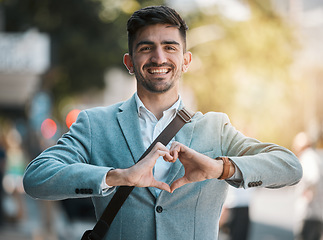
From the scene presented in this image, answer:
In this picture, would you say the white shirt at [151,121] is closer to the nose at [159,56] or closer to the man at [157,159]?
the man at [157,159]

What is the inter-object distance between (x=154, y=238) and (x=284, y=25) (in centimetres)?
2272

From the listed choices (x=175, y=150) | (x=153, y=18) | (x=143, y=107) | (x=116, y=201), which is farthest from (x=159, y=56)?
(x=116, y=201)

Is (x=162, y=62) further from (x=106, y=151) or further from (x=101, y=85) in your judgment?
(x=101, y=85)

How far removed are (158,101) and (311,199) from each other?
626 cm

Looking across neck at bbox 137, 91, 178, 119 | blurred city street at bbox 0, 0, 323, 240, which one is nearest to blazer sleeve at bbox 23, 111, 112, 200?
neck at bbox 137, 91, 178, 119

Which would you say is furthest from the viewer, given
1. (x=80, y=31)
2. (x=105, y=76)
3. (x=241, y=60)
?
(x=241, y=60)

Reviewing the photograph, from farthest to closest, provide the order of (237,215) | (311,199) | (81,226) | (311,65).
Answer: (311,65)
(81,226)
(237,215)
(311,199)

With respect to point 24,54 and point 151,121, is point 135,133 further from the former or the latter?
point 24,54

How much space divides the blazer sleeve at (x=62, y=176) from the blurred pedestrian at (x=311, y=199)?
6.46 metres

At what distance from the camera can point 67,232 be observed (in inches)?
455

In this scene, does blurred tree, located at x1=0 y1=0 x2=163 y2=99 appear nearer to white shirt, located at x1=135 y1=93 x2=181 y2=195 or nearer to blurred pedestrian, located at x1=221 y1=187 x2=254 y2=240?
blurred pedestrian, located at x1=221 y1=187 x2=254 y2=240

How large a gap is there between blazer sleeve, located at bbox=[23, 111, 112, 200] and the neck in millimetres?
422

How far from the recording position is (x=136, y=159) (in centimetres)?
258

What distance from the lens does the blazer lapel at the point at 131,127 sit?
2605 millimetres
